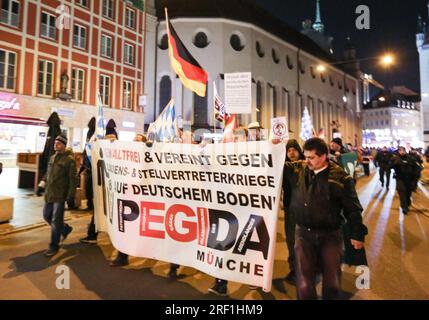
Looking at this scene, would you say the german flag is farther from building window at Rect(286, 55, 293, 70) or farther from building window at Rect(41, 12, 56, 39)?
building window at Rect(286, 55, 293, 70)

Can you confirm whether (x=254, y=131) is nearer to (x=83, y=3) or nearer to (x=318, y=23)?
(x=83, y=3)

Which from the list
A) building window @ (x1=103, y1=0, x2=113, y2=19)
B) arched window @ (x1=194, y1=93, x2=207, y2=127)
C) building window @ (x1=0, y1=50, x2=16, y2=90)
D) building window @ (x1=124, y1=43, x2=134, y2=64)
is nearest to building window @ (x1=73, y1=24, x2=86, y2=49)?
building window @ (x1=103, y1=0, x2=113, y2=19)

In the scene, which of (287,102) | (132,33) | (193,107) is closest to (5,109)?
(132,33)

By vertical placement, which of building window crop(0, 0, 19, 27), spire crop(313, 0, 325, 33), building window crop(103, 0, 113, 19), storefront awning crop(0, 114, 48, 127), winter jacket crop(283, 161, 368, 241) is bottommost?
winter jacket crop(283, 161, 368, 241)

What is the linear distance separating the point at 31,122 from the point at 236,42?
74.8 ft

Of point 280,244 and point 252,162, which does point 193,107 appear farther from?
point 252,162

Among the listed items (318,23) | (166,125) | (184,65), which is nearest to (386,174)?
(184,65)

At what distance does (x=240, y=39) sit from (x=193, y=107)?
969 cm

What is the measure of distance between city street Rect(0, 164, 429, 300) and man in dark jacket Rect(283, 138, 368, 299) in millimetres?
1078

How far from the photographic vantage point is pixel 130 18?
29.0 m

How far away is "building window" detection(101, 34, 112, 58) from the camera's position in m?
26.7

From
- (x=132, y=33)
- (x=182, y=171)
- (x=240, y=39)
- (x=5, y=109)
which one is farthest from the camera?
(x=240, y=39)
